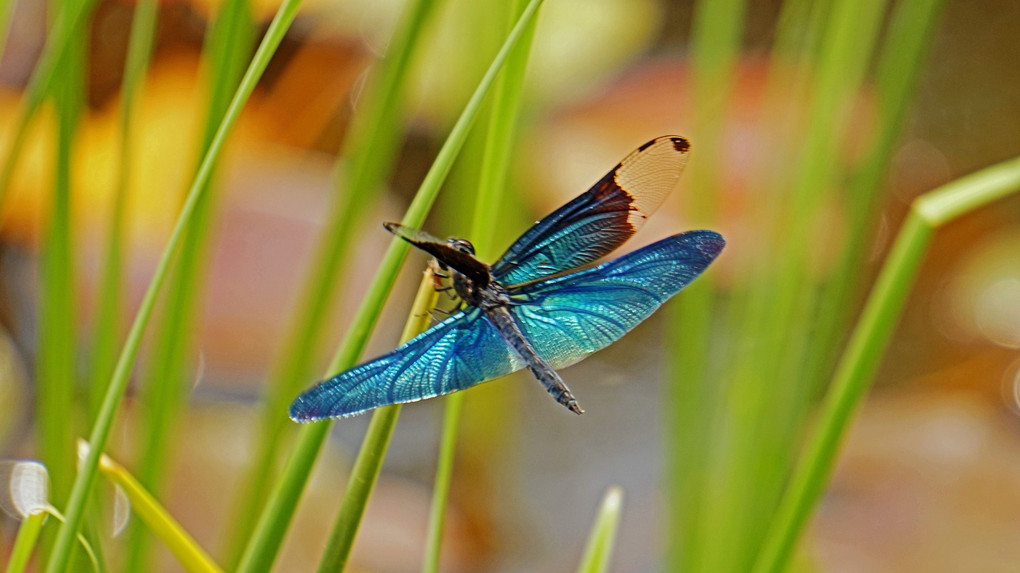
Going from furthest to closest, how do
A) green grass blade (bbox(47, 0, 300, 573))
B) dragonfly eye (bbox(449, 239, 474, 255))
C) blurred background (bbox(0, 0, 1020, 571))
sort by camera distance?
blurred background (bbox(0, 0, 1020, 571)), dragonfly eye (bbox(449, 239, 474, 255)), green grass blade (bbox(47, 0, 300, 573))

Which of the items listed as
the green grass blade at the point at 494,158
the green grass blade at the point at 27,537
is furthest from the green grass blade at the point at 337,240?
the green grass blade at the point at 27,537

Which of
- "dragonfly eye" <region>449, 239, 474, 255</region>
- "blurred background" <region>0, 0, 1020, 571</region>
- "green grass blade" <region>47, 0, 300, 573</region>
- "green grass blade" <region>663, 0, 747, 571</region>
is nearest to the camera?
"green grass blade" <region>47, 0, 300, 573</region>

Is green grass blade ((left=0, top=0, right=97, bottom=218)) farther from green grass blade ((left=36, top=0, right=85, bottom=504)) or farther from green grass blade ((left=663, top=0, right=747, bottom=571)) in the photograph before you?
green grass blade ((left=663, top=0, right=747, bottom=571))

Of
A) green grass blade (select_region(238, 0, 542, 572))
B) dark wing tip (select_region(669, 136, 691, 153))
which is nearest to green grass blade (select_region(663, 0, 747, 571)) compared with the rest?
dark wing tip (select_region(669, 136, 691, 153))

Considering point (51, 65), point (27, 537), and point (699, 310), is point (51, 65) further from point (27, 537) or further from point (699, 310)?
point (699, 310)

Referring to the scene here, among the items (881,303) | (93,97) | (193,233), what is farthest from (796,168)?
(93,97)

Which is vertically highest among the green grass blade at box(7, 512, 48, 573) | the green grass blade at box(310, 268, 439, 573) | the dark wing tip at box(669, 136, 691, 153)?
the dark wing tip at box(669, 136, 691, 153)

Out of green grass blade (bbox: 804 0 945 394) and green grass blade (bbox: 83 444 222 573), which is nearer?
green grass blade (bbox: 83 444 222 573)

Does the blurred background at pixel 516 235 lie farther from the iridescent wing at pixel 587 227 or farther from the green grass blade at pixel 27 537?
the green grass blade at pixel 27 537
